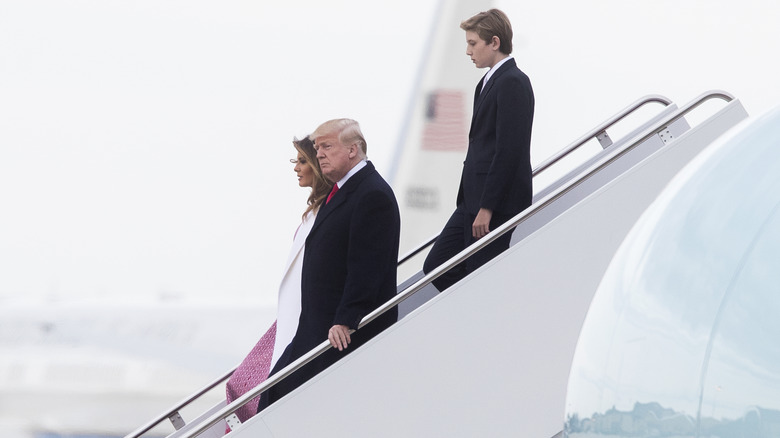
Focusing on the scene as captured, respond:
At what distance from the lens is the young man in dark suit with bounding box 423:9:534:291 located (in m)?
3.89

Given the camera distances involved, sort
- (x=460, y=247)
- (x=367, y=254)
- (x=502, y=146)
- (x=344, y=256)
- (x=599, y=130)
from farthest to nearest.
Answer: (x=599, y=130)
(x=460, y=247)
(x=502, y=146)
(x=344, y=256)
(x=367, y=254)

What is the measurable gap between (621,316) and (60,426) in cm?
1341

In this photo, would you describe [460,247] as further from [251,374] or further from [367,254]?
[251,374]

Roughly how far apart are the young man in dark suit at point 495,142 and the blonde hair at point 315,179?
1.83 feet

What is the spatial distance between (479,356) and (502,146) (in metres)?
0.76

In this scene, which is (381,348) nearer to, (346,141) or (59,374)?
(346,141)

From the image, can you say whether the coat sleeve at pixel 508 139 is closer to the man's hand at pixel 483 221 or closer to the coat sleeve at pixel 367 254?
the man's hand at pixel 483 221

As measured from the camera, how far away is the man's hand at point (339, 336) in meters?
3.62

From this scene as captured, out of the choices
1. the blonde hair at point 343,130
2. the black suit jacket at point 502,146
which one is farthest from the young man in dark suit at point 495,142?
the blonde hair at point 343,130

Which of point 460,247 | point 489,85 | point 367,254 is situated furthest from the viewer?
point 460,247

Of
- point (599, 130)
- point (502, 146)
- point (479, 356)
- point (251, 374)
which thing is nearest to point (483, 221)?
point (502, 146)

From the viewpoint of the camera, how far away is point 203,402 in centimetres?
1614

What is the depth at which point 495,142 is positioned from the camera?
13.0 feet

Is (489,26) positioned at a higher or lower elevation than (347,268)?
higher
